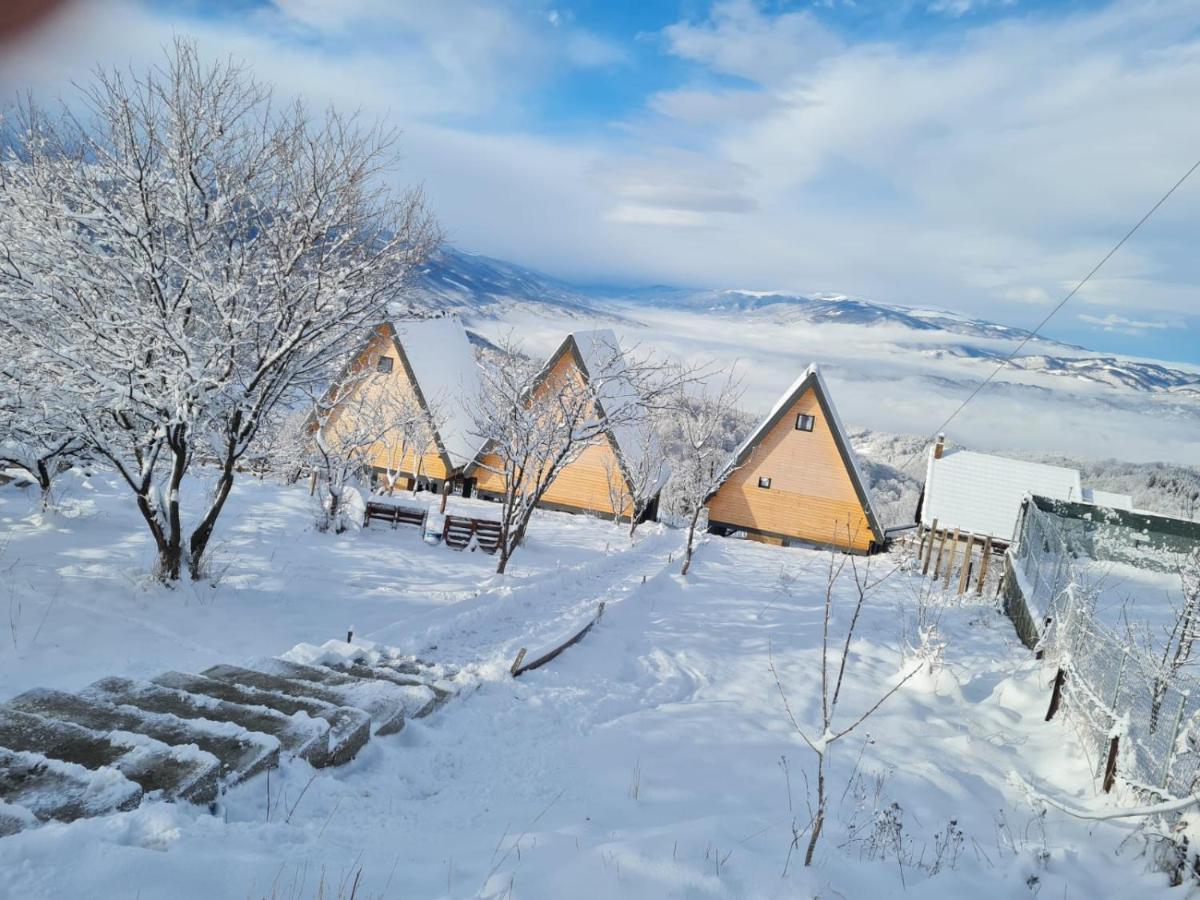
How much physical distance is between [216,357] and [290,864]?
21.4 ft

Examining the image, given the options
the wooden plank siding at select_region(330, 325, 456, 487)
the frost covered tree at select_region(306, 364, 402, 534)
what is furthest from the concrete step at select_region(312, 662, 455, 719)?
the wooden plank siding at select_region(330, 325, 456, 487)

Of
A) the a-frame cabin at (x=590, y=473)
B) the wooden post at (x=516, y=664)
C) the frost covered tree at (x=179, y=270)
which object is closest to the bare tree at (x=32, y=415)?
the frost covered tree at (x=179, y=270)

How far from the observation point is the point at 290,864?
281 cm

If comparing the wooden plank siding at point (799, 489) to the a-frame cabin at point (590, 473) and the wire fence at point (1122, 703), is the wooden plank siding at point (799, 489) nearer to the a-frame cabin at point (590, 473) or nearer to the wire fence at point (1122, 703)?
the a-frame cabin at point (590, 473)

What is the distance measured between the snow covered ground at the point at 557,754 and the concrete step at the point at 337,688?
19cm

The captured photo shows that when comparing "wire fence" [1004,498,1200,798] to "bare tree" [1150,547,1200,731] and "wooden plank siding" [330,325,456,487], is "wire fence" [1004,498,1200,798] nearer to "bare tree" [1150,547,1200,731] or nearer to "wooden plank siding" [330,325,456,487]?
"bare tree" [1150,547,1200,731]

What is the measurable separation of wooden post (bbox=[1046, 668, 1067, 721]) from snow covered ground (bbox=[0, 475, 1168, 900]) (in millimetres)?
222

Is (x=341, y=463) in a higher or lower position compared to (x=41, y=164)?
lower

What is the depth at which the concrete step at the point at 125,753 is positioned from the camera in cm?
305

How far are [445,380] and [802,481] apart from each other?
13.1 meters

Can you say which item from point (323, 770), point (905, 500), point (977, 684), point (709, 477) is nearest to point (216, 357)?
point (323, 770)

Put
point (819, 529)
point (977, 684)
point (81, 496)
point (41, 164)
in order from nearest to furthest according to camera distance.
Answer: point (41, 164) < point (977, 684) < point (81, 496) < point (819, 529)

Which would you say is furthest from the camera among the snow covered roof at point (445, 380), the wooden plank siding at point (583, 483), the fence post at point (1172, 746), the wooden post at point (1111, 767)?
the wooden plank siding at point (583, 483)

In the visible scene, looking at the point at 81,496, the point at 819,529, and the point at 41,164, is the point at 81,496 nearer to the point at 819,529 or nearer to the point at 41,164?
the point at 41,164
